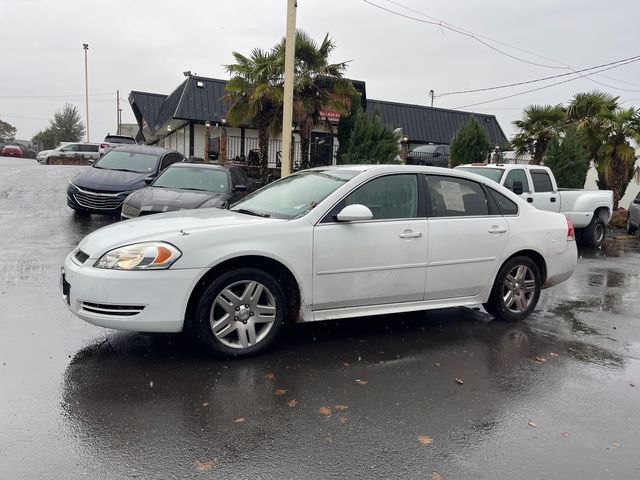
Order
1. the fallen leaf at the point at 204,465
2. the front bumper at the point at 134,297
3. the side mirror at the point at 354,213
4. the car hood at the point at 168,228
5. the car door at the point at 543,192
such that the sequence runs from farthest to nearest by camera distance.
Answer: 1. the car door at the point at 543,192
2. the side mirror at the point at 354,213
3. the car hood at the point at 168,228
4. the front bumper at the point at 134,297
5. the fallen leaf at the point at 204,465

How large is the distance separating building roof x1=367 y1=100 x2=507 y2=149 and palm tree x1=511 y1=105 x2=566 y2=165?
7812 millimetres

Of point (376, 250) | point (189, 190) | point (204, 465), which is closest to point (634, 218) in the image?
point (189, 190)

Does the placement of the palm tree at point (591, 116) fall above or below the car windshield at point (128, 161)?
above

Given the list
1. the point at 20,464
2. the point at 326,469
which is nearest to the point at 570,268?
the point at 326,469

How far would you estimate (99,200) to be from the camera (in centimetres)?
1183

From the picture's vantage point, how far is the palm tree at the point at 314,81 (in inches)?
645

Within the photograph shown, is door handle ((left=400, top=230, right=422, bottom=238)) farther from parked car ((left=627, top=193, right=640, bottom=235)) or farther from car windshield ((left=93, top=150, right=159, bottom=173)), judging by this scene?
parked car ((left=627, top=193, right=640, bottom=235))

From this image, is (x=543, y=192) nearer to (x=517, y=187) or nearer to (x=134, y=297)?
(x=517, y=187)

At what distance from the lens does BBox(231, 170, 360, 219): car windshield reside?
197 inches

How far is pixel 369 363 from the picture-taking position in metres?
4.59

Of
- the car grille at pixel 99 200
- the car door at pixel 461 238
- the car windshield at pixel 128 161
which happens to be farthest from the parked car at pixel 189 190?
the car door at pixel 461 238

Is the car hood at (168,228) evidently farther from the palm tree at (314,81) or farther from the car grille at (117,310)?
the palm tree at (314,81)

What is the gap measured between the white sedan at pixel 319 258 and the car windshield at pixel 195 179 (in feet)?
15.5

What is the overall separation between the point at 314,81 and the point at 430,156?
7669 millimetres
